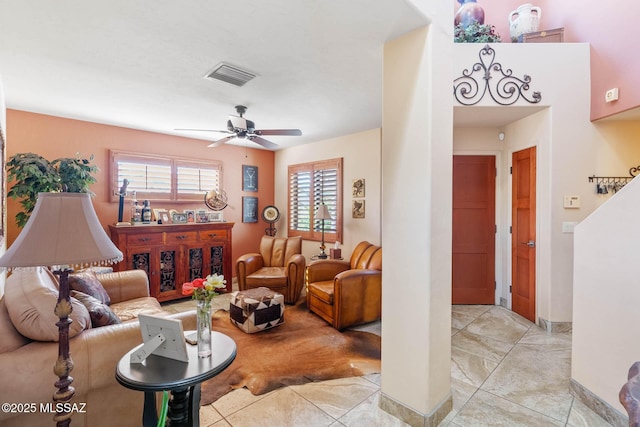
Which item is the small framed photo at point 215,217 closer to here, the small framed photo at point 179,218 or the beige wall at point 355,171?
the small framed photo at point 179,218

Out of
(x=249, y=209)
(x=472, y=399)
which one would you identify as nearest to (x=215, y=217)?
(x=249, y=209)

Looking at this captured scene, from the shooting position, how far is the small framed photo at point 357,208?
14.5 ft

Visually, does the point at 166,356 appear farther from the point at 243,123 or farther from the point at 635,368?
the point at 243,123

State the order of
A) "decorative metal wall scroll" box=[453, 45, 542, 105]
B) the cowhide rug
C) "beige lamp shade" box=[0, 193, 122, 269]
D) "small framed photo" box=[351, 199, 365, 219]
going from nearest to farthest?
"beige lamp shade" box=[0, 193, 122, 269]
the cowhide rug
"decorative metal wall scroll" box=[453, 45, 542, 105]
"small framed photo" box=[351, 199, 365, 219]

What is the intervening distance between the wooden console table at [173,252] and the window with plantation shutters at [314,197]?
4.28 feet

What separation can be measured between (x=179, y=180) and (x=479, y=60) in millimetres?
4298

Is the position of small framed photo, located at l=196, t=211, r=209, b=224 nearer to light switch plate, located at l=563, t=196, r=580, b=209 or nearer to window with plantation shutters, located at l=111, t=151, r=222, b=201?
window with plantation shutters, located at l=111, t=151, r=222, b=201

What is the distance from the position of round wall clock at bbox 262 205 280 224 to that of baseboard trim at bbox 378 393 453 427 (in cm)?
381

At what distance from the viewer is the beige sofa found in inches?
54.2

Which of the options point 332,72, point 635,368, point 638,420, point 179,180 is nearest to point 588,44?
point 332,72

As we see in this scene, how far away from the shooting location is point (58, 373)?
3.95 ft

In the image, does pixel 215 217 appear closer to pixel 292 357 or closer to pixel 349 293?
pixel 349 293

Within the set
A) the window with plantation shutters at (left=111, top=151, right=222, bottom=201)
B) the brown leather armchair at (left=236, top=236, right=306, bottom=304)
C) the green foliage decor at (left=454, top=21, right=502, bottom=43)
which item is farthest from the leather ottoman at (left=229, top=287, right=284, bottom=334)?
the green foliage decor at (left=454, top=21, right=502, bottom=43)

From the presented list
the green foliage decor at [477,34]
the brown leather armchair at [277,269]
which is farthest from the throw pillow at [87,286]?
the green foliage decor at [477,34]
